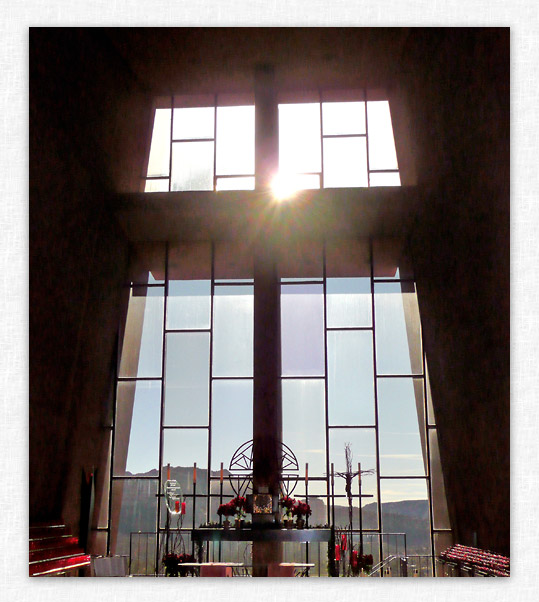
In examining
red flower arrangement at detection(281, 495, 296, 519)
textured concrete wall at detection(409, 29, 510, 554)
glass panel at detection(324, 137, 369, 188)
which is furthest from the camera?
glass panel at detection(324, 137, 369, 188)

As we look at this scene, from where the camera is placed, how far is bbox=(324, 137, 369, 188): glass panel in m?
6.92

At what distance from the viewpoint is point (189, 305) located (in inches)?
275

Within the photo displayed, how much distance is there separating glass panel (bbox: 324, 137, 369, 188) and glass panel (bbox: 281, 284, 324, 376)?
1.10m

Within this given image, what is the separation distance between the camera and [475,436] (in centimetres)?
438

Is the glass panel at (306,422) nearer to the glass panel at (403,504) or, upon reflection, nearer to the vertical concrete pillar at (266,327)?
the vertical concrete pillar at (266,327)

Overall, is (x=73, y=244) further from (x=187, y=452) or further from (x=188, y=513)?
(x=188, y=513)

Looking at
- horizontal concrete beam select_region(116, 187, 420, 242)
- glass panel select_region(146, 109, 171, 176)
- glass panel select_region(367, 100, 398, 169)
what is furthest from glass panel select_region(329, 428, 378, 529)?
glass panel select_region(146, 109, 171, 176)

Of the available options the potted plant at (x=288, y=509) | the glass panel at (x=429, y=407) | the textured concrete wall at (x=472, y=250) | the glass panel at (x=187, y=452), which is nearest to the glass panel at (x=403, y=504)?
the glass panel at (x=429, y=407)

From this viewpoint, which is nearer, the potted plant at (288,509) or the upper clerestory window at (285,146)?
the potted plant at (288,509)

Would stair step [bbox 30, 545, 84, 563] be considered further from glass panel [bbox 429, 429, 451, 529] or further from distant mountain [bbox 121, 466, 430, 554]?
glass panel [bbox 429, 429, 451, 529]

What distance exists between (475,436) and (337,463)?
7.51ft

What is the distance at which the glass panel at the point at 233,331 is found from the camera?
6.82 m

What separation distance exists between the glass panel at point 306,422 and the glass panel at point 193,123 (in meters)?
2.64

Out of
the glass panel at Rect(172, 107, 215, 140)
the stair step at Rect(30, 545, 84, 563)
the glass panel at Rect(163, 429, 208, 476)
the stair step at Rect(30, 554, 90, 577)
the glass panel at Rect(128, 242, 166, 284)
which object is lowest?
the stair step at Rect(30, 554, 90, 577)
